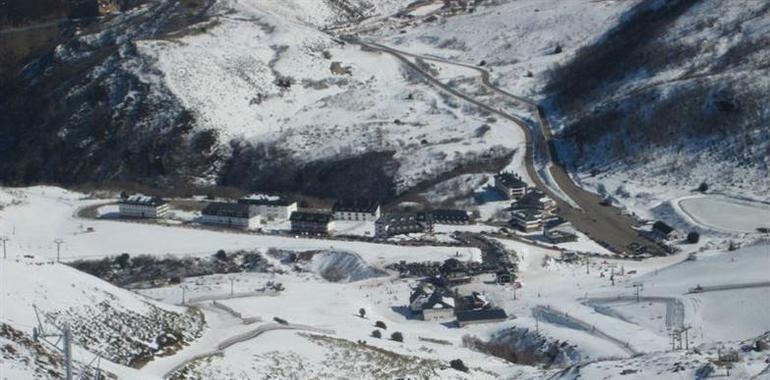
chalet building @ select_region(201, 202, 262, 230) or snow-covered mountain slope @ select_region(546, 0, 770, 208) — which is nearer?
chalet building @ select_region(201, 202, 262, 230)

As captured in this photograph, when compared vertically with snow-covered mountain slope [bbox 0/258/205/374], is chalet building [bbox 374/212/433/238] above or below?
above

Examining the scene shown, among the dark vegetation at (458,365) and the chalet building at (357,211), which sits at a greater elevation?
the chalet building at (357,211)

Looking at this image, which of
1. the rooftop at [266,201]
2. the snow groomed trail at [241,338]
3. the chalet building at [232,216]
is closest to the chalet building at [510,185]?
the rooftop at [266,201]

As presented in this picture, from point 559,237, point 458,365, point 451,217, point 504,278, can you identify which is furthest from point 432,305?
point 451,217

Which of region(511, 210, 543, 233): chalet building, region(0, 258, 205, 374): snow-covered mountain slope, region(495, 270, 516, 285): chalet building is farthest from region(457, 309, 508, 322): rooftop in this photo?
region(511, 210, 543, 233): chalet building

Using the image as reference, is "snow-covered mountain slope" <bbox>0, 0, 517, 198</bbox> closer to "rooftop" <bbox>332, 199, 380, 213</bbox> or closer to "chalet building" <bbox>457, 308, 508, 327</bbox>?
"rooftop" <bbox>332, 199, 380, 213</bbox>

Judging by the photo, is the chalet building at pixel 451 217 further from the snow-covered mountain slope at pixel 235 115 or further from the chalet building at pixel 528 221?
the snow-covered mountain slope at pixel 235 115
